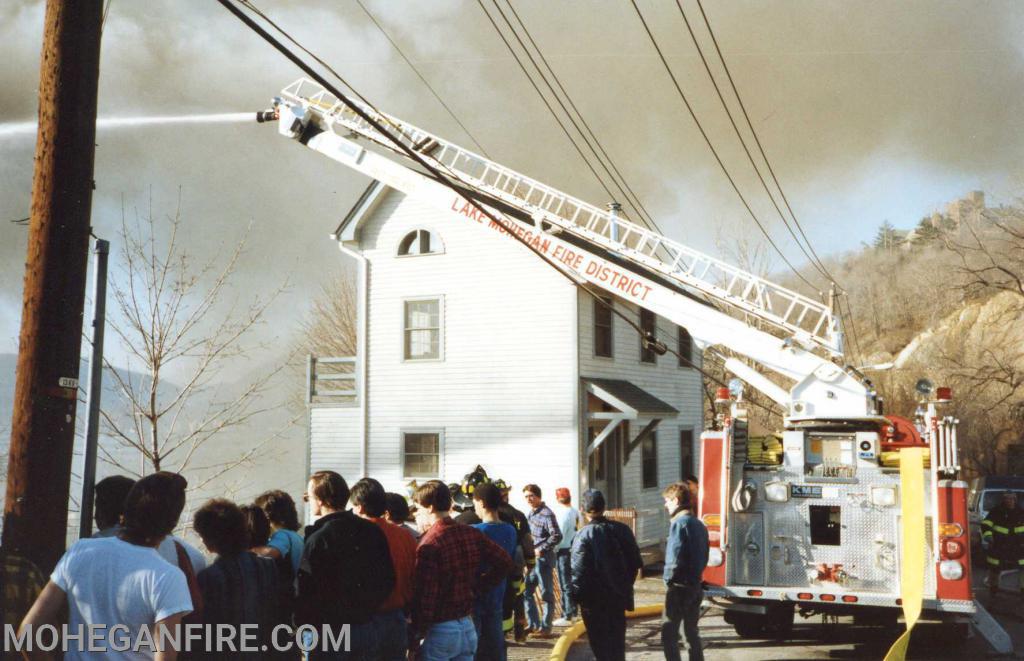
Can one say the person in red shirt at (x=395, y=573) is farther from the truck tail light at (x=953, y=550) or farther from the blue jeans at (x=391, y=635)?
the truck tail light at (x=953, y=550)

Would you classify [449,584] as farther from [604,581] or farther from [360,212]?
[360,212]

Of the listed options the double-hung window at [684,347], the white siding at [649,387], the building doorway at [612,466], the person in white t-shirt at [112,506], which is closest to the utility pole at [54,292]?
the person in white t-shirt at [112,506]

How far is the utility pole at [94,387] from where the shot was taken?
5078 mm

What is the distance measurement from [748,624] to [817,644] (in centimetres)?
73

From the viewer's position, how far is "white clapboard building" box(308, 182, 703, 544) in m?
17.7

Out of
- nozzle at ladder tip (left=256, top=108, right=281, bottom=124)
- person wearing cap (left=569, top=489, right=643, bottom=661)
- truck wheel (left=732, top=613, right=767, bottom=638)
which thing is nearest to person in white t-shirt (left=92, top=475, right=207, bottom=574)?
person wearing cap (left=569, top=489, right=643, bottom=661)

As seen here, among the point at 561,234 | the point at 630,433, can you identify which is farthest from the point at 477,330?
the point at 630,433

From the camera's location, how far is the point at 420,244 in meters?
19.4

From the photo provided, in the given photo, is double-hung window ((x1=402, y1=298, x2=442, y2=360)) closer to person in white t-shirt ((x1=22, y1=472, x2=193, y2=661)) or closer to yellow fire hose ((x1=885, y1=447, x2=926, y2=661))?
yellow fire hose ((x1=885, y1=447, x2=926, y2=661))

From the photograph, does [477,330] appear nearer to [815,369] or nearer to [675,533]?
[815,369]

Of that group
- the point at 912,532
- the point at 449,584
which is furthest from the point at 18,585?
the point at 912,532

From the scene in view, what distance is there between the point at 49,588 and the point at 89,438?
2.04 metres

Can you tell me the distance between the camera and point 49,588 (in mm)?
3303

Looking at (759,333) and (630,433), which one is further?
(630,433)
